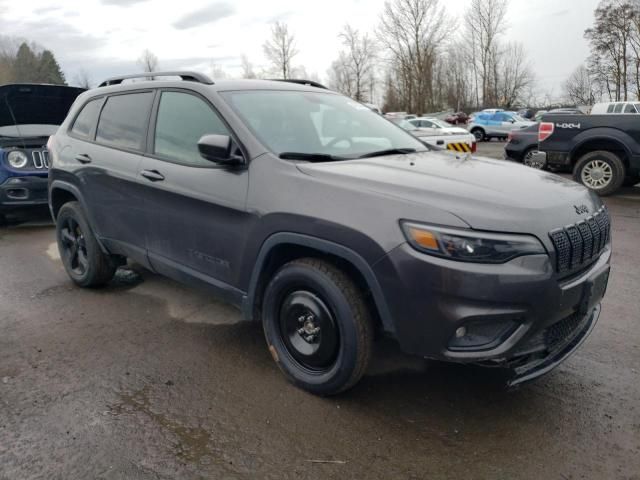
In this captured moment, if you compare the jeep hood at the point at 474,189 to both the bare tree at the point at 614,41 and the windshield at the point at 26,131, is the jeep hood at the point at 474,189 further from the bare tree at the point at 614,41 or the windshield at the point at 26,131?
the bare tree at the point at 614,41

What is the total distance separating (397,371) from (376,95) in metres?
64.5

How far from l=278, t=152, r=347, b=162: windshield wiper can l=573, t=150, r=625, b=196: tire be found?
25.4 ft

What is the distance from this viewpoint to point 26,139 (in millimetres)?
7523

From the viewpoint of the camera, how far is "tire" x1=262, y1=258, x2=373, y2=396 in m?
2.62

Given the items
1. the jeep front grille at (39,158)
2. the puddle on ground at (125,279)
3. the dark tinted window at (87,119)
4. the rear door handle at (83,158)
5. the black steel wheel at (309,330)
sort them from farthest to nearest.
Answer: the jeep front grille at (39,158) → the puddle on ground at (125,279) → the dark tinted window at (87,119) → the rear door handle at (83,158) → the black steel wheel at (309,330)

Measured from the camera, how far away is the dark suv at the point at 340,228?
7.65 feet

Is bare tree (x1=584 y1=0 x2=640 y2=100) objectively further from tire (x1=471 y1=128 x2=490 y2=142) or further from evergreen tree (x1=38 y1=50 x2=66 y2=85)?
evergreen tree (x1=38 y1=50 x2=66 y2=85)

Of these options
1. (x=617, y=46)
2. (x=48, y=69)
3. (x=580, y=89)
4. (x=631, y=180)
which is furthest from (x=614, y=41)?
(x=48, y=69)

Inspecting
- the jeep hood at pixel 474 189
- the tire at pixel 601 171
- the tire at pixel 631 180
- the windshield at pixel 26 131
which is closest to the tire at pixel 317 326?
the jeep hood at pixel 474 189

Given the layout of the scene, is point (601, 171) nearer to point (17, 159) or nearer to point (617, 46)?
point (17, 159)

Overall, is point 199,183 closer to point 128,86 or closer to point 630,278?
point 128,86

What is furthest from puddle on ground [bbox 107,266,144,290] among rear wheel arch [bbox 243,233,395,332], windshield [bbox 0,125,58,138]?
windshield [bbox 0,125,58,138]

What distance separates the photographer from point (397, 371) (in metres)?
3.23

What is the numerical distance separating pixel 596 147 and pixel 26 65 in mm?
85199
